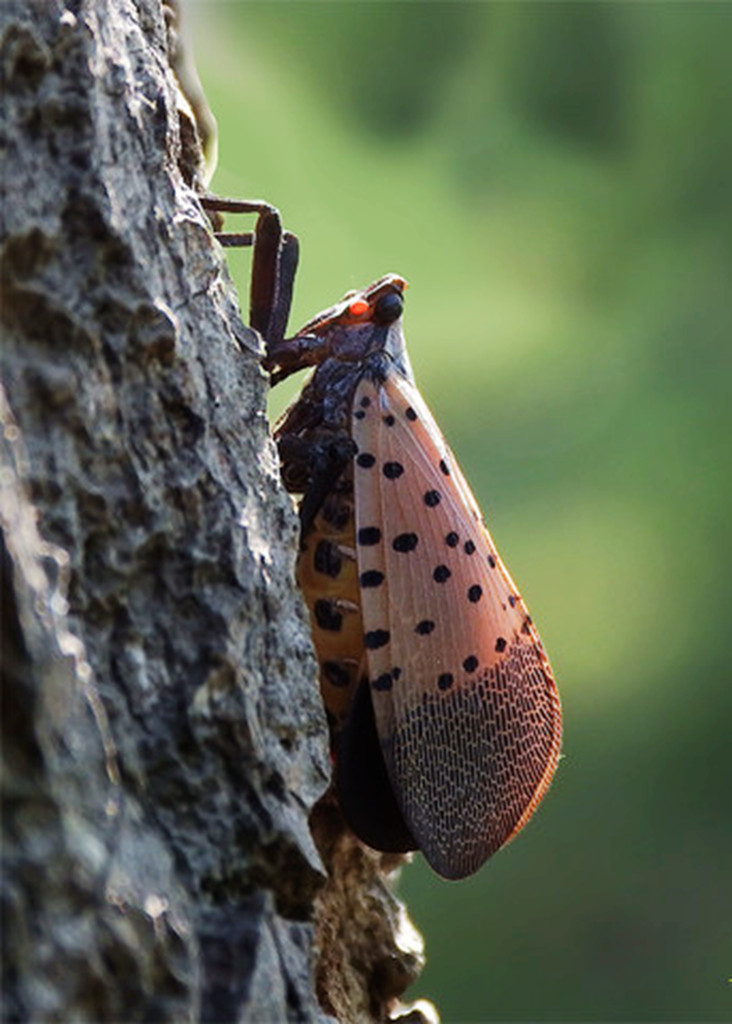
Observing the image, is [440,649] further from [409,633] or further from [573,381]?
[573,381]

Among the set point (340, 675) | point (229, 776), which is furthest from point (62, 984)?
point (340, 675)

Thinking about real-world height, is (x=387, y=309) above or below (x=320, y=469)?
above

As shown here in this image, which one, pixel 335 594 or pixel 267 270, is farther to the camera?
pixel 267 270

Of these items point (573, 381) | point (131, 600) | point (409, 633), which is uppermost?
point (131, 600)

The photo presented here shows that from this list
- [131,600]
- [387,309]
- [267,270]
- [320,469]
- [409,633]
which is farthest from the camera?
[387,309]

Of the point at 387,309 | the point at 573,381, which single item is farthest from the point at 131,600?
the point at 573,381

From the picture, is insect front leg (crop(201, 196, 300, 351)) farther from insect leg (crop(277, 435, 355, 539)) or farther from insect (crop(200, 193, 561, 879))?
insect leg (crop(277, 435, 355, 539))
